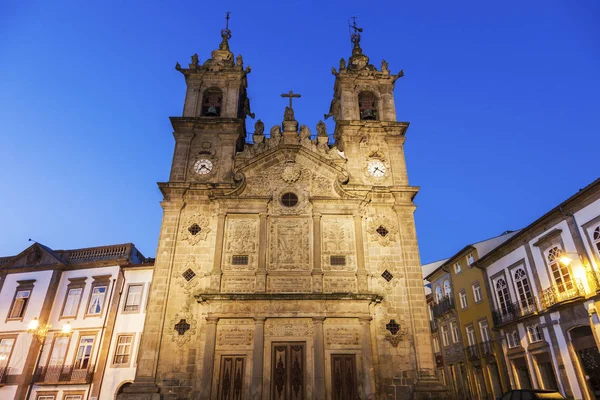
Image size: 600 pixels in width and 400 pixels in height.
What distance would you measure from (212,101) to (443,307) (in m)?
24.7

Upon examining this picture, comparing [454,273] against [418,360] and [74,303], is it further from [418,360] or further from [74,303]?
[74,303]

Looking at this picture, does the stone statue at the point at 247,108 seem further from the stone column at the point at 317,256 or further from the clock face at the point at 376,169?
the stone column at the point at 317,256

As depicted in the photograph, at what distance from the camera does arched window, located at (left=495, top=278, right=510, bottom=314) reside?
24.5 meters

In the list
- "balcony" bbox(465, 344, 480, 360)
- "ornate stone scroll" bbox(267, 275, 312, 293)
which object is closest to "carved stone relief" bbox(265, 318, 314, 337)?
"ornate stone scroll" bbox(267, 275, 312, 293)

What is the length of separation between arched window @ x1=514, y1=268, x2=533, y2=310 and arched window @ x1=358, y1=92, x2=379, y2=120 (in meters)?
12.4

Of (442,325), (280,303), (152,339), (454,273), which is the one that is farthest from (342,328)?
(442,325)

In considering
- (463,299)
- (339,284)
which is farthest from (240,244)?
(463,299)

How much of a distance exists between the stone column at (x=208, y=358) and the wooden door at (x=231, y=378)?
44 centimetres

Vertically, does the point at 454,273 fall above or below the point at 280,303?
above

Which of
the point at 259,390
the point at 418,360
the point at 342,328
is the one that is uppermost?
the point at 342,328

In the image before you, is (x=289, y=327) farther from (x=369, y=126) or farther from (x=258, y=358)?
(x=369, y=126)

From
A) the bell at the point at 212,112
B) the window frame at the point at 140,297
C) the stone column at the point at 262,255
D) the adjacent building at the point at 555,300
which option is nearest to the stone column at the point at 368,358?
the stone column at the point at 262,255

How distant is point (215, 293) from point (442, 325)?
24.3m

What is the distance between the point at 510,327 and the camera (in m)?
24.0
